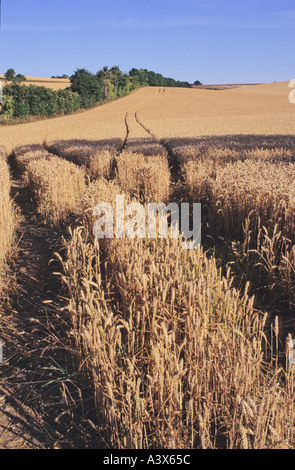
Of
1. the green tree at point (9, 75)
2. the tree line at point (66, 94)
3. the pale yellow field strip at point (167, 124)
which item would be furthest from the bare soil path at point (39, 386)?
the green tree at point (9, 75)

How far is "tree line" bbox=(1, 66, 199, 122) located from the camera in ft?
115

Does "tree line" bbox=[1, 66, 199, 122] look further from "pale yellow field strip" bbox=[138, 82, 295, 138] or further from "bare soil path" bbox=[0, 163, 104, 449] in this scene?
"bare soil path" bbox=[0, 163, 104, 449]

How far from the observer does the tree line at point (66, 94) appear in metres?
35.0

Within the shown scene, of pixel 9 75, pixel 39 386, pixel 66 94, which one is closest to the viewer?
pixel 39 386

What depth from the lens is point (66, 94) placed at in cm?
4222

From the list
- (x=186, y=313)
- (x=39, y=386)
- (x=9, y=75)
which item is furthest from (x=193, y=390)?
(x=9, y=75)

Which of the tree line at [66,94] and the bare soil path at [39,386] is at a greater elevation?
the tree line at [66,94]

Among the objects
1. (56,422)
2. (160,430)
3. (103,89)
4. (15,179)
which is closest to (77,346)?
(56,422)

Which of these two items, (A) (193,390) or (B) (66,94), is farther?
(B) (66,94)

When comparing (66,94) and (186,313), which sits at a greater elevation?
(66,94)

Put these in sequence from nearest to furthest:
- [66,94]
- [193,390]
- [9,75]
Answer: [193,390], [66,94], [9,75]

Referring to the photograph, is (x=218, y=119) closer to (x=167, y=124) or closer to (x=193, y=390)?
(x=167, y=124)

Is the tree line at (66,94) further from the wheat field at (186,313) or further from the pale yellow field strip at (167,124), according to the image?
the wheat field at (186,313)

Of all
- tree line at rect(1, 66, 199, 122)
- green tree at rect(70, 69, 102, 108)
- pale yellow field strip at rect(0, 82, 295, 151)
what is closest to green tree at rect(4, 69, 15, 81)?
tree line at rect(1, 66, 199, 122)
